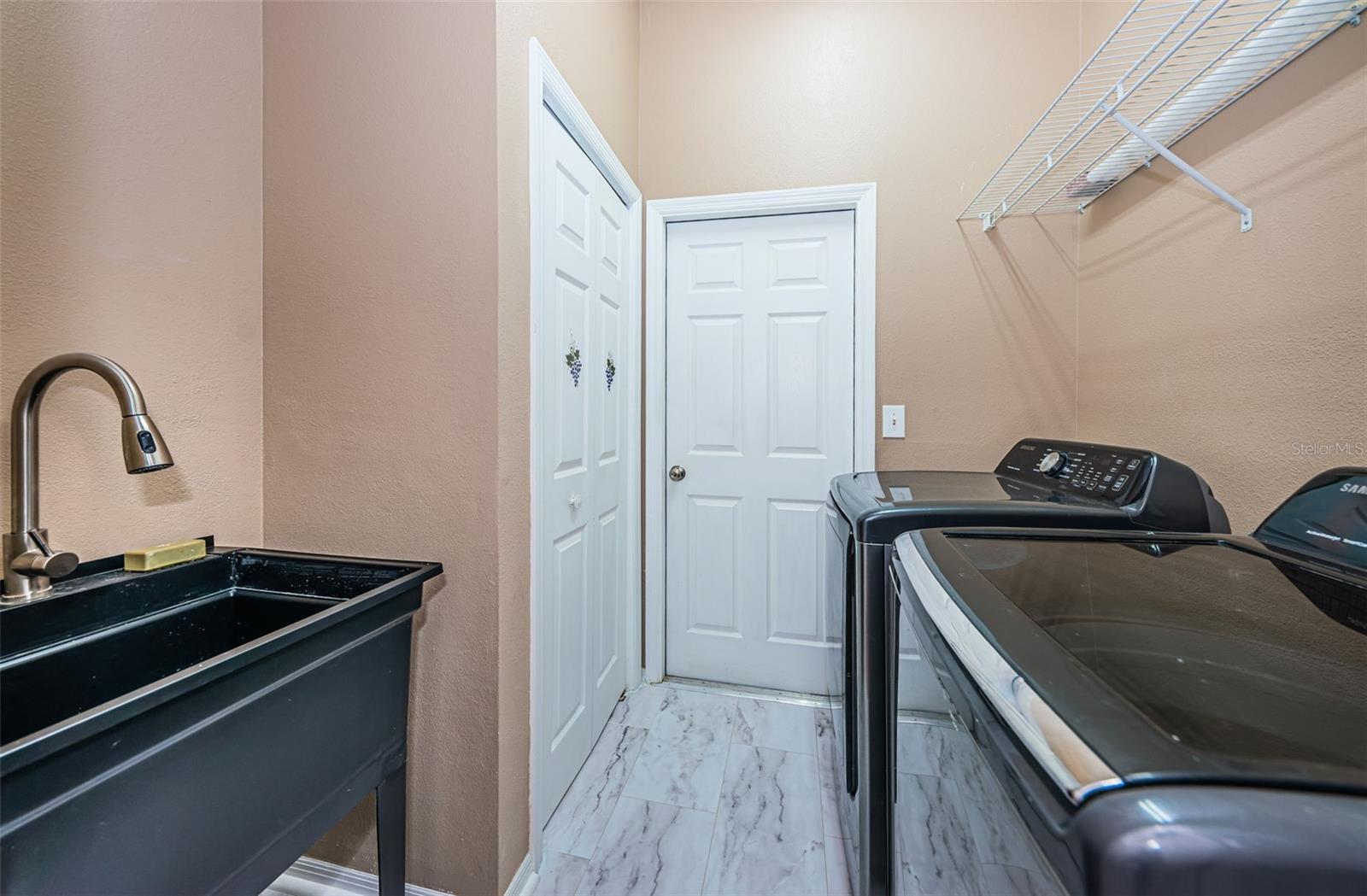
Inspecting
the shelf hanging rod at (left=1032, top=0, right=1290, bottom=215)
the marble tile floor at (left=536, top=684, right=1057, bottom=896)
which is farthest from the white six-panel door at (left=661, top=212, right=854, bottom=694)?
the shelf hanging rod at (left=1032, top=0, right=1290, bottom=215)

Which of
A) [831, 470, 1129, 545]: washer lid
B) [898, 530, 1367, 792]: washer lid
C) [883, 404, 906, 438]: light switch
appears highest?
[883, 404, 906, 438]: light switch

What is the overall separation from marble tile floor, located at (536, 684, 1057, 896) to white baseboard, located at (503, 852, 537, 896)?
0.03 meters

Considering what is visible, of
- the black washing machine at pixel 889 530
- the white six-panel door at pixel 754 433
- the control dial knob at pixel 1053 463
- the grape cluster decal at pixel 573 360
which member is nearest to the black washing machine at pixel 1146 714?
the black washing machine at pixel 889 530

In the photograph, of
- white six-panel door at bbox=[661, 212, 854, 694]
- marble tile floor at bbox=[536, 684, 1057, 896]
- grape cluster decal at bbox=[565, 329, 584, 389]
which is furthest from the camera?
white six-panel door at bbox=[661, 212, 854, 694]

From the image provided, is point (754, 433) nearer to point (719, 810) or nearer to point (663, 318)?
point (663, 318)

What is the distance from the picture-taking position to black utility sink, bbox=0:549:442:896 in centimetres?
54

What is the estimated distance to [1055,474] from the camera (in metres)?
1.42

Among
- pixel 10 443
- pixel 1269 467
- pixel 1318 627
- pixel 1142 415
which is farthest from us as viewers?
pixel 1142 415

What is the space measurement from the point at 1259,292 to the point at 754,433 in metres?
1.44

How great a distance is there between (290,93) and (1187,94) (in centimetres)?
213

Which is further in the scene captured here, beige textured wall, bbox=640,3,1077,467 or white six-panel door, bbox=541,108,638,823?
beige textured wall, bbox=640,3,1077,467

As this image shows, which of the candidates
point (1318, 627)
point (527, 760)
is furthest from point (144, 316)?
point (1318, 627)

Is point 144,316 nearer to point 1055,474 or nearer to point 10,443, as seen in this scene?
point 10,443

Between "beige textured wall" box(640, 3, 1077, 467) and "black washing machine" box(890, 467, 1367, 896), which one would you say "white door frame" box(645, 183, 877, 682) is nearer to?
"beige textured wall" box(640, 3, 1077, 467)
